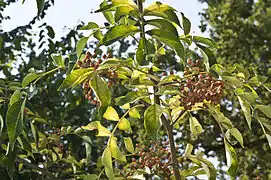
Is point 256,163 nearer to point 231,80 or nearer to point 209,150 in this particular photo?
point 209,150

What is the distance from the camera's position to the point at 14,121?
3.32 ft

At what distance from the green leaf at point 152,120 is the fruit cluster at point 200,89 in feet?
0.38

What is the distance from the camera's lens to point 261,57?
8172mm

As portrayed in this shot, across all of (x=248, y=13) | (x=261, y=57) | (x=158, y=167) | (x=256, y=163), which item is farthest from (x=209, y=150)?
(x=158, y=167)

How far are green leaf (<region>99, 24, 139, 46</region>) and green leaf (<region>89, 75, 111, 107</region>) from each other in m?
0.07

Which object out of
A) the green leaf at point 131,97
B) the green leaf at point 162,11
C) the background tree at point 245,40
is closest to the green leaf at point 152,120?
the green leaf at point 131,97

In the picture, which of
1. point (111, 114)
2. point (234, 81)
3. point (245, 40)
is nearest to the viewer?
point (234, 81)

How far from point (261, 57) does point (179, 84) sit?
738 centimetres

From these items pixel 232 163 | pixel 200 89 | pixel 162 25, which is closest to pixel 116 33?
pixel 162 25

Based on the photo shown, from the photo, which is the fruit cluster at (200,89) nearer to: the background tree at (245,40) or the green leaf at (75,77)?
the green leaf at (75,77)

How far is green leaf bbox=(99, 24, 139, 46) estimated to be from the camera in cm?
90

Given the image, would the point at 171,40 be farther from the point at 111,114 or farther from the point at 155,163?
the point at 155,163

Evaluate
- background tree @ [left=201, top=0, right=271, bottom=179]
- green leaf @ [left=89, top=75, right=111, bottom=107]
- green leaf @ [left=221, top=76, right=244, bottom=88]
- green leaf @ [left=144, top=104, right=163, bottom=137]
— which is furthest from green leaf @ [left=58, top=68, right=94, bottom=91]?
background tree @ [left=201, top=0, right=271, bottom=179]

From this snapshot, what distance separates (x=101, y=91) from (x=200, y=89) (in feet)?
0.73
